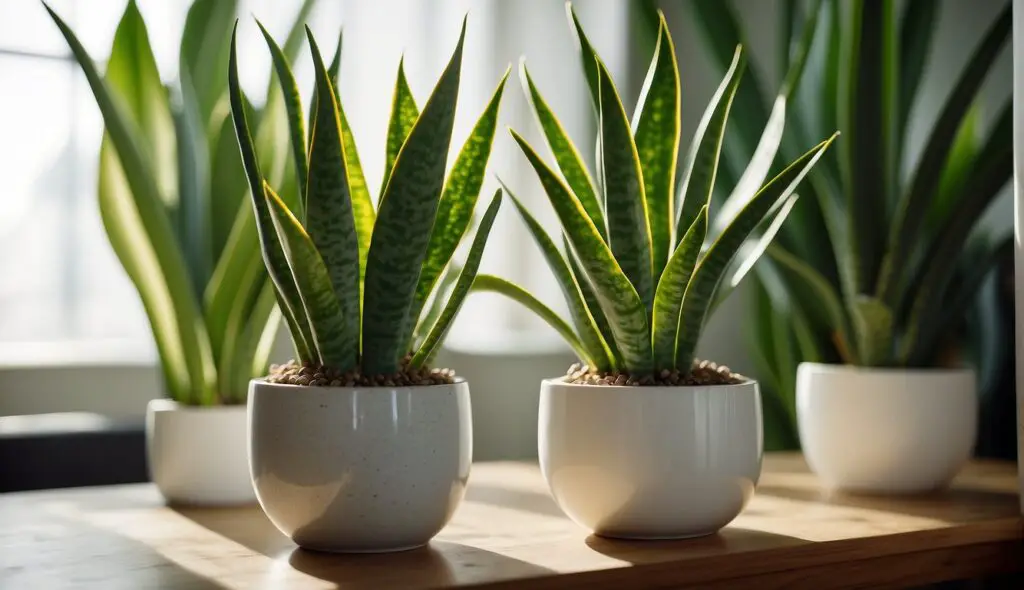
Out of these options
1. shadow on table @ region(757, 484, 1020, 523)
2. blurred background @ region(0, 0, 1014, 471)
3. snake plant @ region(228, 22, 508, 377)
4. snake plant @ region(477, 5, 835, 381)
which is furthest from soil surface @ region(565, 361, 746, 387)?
blurred background @ region(0, 0, 1014, 471)

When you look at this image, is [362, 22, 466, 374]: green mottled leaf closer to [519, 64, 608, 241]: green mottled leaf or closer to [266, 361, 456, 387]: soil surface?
[266, 361, 456, 387]: soil surface

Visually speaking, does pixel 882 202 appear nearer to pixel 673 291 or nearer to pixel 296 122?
pixel 673 291

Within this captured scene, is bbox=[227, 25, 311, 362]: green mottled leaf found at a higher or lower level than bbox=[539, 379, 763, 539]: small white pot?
higher

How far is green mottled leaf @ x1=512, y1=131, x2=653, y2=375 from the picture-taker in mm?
649

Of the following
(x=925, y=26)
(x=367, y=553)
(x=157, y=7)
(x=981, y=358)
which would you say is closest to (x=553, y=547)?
(x=367, y=553)

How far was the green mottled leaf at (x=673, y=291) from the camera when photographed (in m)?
0.66

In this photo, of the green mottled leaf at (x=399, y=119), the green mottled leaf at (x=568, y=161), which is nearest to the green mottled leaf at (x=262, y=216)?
the green mottled leaf at (x=399, y=119)

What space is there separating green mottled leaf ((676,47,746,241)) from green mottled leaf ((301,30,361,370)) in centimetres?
24

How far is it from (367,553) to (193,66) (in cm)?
49

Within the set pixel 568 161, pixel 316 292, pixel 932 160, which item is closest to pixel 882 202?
pixel 932 160

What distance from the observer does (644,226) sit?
69 centimetres

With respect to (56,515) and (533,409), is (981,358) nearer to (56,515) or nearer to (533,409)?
(56,515)

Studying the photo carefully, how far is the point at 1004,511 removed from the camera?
81cm

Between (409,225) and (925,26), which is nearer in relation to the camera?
(409,225)
